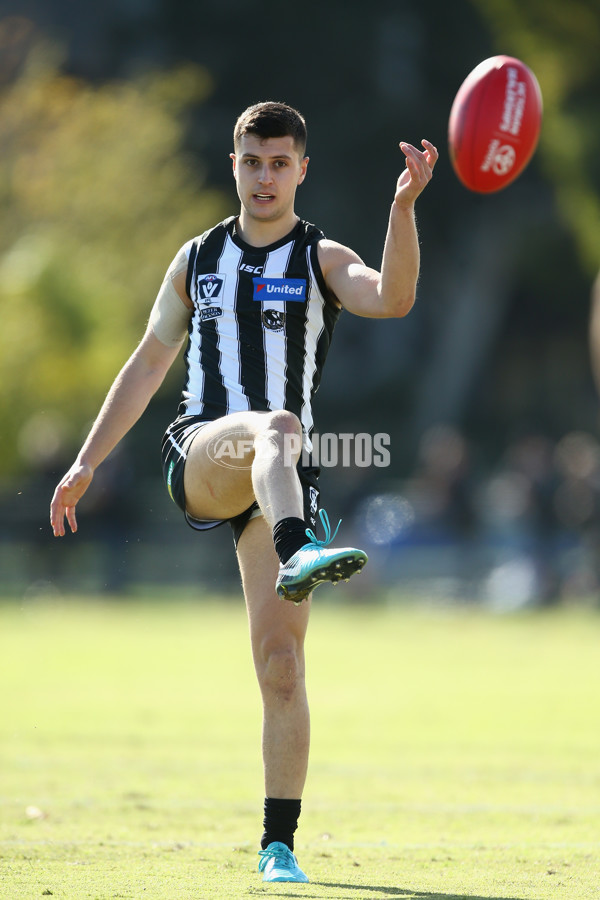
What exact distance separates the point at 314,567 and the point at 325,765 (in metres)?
4.18

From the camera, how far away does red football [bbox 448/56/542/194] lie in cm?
788

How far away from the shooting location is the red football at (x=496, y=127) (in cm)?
788

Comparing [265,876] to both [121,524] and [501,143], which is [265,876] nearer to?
[501,143]

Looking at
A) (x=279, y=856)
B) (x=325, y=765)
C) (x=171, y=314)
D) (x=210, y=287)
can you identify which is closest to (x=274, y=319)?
(x=210, y=287)

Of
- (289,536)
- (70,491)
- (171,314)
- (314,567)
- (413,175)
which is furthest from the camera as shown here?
(171,314)

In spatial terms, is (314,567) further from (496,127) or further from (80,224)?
Result: (80,224)

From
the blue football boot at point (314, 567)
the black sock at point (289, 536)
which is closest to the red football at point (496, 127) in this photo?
the black sock at point (289, 536)

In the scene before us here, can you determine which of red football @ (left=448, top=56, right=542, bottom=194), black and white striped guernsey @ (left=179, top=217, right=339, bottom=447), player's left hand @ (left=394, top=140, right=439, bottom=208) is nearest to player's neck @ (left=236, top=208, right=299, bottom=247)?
black and white striped guernsey @ (left=179, top=217, right=339, bottom=447)

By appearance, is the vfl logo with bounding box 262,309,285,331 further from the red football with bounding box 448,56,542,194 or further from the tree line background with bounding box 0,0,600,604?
the tree line background with bounding box 0,0,600,604

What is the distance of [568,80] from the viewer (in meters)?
24.3

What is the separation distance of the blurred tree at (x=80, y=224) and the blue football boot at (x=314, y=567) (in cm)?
1708

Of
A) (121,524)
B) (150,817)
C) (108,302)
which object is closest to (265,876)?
(150,817)

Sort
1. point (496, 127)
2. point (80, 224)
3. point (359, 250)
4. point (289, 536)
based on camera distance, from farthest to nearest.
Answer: point (359, 250)
point (80, 224)
point (496, 127)
point (289, 536)

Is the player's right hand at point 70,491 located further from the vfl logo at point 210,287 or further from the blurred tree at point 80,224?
the blurred tree at point 80,224
